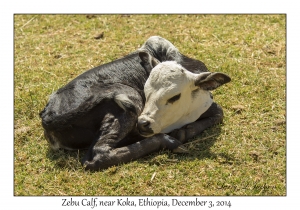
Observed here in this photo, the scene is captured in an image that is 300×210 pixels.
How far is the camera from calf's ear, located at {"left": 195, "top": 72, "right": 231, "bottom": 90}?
8.22 metres

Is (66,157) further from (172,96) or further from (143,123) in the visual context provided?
(172,96)

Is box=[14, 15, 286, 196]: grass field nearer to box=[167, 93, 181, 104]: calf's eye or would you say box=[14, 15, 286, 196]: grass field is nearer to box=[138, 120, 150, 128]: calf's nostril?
box=[138, 120, 150, 128]: calf's nostril

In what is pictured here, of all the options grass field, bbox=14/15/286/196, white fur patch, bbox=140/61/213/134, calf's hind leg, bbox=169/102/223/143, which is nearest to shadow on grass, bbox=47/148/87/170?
grass field, bbox=14/15/286/196

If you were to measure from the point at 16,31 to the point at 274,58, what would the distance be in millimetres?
5346

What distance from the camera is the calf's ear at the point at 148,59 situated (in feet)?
28.1

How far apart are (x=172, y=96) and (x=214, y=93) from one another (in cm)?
182

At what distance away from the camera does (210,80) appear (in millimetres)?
8297

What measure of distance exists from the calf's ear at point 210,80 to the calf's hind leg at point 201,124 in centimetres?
51

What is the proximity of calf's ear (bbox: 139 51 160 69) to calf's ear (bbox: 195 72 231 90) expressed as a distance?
71 centimetres

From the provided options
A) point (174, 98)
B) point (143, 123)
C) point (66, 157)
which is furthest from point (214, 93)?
point (66, 157)

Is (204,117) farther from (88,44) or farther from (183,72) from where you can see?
(88,44)

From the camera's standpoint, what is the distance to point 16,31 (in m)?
12.6

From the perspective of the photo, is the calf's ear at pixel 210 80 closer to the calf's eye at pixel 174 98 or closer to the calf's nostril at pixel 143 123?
the calf's eye at pixel 174 98

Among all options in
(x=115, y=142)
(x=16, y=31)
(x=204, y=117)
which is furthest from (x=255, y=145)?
(x=16, y=31)
